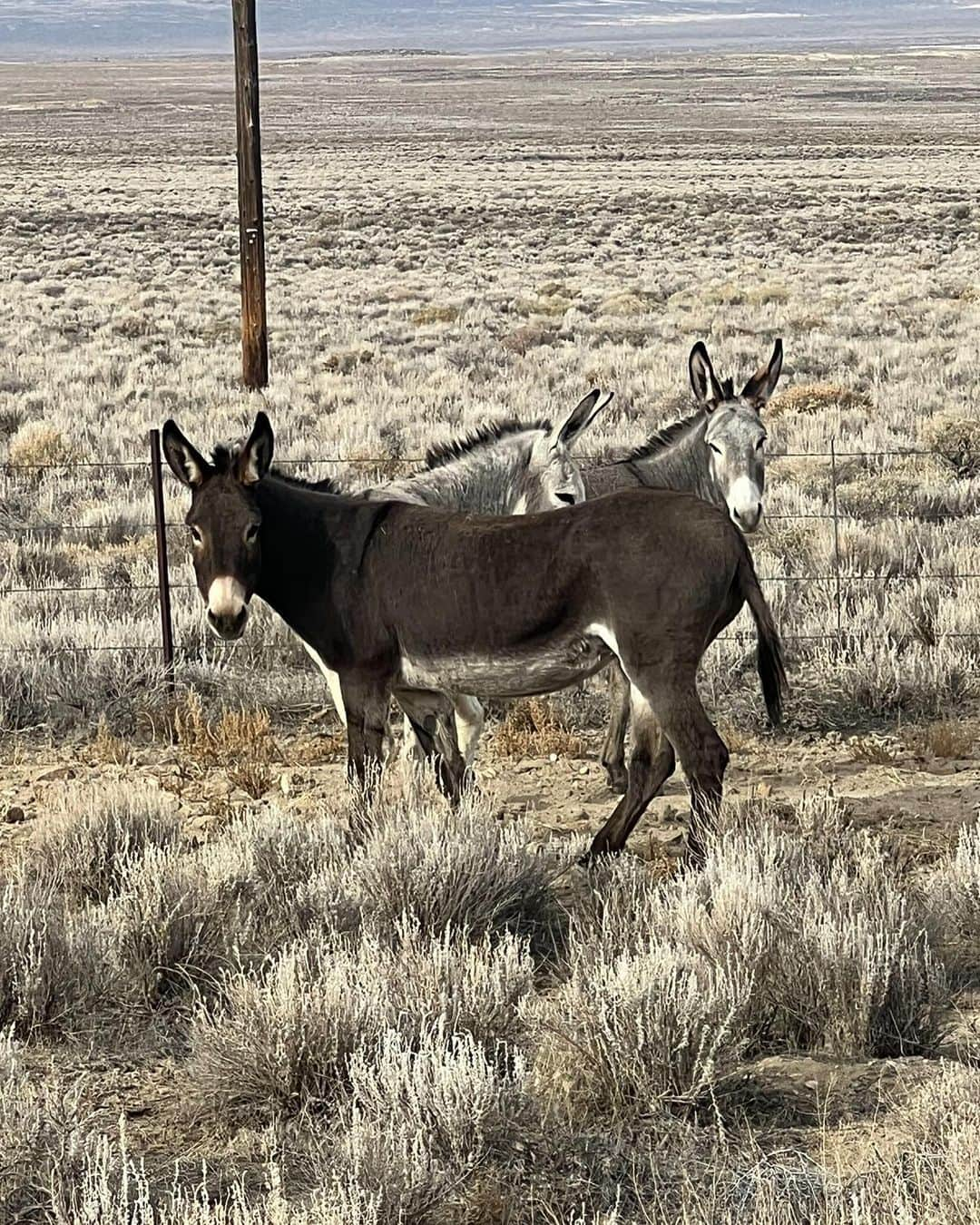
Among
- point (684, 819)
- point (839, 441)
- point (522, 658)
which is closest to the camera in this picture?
point (522, 658)

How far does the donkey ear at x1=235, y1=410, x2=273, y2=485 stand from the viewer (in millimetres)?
6598

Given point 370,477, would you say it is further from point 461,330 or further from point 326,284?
point 326,284

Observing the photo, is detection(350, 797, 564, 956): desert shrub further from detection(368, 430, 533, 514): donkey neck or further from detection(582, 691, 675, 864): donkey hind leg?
detection(368, 430, 533, 514): donkey neck

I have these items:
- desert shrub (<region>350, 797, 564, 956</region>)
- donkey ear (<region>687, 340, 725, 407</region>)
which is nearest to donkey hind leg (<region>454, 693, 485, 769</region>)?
desert shrub (<region>350, 797, 564, 956</region>)

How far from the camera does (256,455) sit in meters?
6.67

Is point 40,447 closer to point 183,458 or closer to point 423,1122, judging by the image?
point 183,458

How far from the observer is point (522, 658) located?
6480 millimetres

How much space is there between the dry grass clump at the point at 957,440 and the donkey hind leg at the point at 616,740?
8.36 meters

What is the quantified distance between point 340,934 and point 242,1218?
1.82 metres

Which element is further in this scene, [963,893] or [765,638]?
[765,638]

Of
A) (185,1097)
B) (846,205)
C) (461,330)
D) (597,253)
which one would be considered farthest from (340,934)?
(846,205)

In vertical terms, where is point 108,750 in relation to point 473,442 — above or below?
below

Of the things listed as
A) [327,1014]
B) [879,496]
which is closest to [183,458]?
[327,1014]

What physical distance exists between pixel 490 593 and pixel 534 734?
7.69 feet
